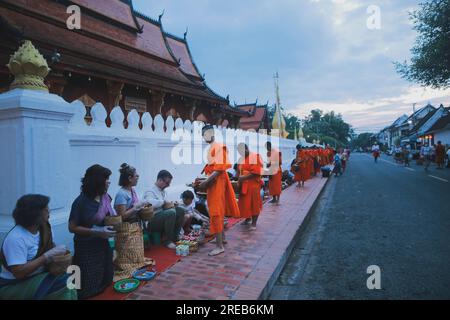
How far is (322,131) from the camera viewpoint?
72.1 m

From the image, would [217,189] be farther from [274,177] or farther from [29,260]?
[274,177]

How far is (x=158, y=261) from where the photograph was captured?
11.9 feet

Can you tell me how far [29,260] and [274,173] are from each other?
18.5ft

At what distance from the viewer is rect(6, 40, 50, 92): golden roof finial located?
2.96 m

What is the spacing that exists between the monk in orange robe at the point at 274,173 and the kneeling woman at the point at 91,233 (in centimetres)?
478

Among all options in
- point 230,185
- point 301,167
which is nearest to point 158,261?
point 230,185

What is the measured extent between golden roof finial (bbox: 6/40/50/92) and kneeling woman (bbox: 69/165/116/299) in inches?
46.4

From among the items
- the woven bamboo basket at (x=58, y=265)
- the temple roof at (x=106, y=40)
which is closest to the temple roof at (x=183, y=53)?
the temple roof at (x=106, y=40)

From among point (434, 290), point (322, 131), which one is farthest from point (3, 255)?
point (322, 131)

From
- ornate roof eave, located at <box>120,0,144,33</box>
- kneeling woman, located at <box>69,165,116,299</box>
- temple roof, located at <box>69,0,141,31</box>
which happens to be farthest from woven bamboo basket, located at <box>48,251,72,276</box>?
ornate roof eave, located at <box>120,0,144,33</box>

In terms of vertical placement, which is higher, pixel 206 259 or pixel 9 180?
pixel 9 180

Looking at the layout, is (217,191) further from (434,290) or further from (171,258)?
(434,290)

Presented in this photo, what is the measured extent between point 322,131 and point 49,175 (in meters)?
73.9

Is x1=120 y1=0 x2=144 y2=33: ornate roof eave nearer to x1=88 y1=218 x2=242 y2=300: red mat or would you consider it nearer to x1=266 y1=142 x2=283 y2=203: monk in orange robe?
x1=266 y1=142 x2=283 y2=203: monk in orange robe
